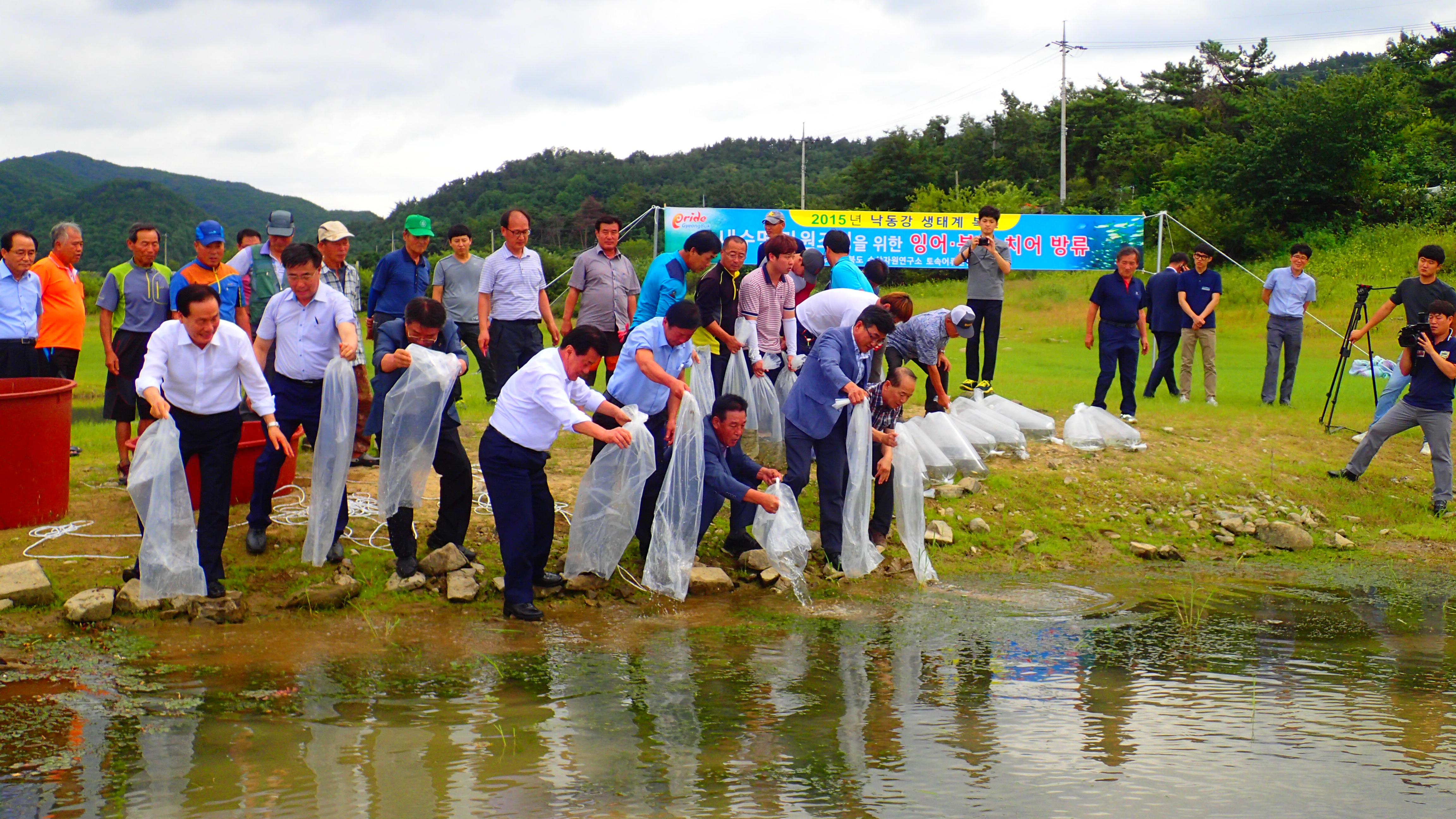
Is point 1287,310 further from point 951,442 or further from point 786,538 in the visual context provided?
point 786,538

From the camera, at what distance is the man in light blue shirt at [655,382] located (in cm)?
558

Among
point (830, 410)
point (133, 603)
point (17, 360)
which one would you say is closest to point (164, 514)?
point (133, 603)

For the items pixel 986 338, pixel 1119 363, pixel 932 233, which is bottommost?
pixel 1119 363

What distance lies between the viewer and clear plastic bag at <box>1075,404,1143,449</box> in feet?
28.7

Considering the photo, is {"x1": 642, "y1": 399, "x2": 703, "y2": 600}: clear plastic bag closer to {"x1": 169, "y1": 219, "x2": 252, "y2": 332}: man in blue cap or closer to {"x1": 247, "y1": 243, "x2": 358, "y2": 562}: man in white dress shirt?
{"x1": 247, "y1": 243, "x2": 358, "y2": 562}: man in white dress shirt

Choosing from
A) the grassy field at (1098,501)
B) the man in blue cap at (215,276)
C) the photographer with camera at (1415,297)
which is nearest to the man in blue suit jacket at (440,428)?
the grassy field at (1098,501)

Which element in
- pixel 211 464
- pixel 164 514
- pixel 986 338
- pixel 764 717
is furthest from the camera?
pixel 986 338

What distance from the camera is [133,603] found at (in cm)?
510

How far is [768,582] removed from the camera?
6168 mm

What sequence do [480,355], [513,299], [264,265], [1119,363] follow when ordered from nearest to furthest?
[264,265] → [513,299] → [480,355] → [1119,363]

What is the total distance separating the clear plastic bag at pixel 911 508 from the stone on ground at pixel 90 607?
13.8 feet

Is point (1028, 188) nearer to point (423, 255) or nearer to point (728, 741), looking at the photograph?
point (423, 255)

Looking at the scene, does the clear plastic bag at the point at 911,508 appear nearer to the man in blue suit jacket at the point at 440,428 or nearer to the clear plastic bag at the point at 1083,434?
the man in blue suit jacket at the point at 440,428

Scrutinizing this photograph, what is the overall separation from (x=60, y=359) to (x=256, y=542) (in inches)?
103
